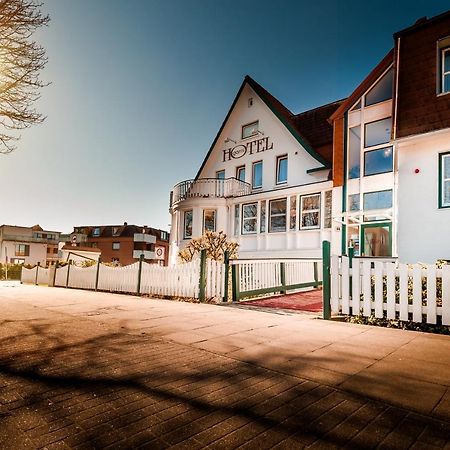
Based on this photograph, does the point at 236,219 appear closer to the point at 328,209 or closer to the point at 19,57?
the point at 328,209

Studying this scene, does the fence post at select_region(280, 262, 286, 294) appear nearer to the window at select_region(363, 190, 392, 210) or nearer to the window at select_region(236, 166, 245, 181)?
the window at select_region(363, 190, 392, 210)

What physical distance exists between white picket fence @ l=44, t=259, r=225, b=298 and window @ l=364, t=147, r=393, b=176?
8778mm

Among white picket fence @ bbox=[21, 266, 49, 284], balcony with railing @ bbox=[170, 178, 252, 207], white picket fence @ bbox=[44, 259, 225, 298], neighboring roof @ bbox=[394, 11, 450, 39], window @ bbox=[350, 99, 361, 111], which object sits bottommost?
white picket fence @ bbox=[21, 266, 49, 284]

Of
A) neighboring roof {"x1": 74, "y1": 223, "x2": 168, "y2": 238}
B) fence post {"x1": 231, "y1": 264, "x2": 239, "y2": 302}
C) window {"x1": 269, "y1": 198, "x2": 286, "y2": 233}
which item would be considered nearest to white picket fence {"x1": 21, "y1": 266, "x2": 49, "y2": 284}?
window {"x1": 269, "y1": 198, "x2": 286, "y2": 233}

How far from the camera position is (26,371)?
2.87 m

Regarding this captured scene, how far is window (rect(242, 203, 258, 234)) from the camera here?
19.1m

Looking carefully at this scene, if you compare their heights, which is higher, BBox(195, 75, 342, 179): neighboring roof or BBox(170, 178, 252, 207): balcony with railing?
BBox(195, 75, 342, 179): neighboring roof

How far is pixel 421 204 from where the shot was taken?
1075 centimetres

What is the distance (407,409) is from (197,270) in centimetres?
774

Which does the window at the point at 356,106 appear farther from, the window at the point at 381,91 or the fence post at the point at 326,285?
the fence post at the point at 326,285

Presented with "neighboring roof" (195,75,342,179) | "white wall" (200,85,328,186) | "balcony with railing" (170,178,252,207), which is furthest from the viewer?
"balcony with railing" (170,178,252,207)

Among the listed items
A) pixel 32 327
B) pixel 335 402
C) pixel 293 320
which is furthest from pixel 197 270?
pixel 335 402

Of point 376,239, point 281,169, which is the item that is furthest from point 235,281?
point 281,169

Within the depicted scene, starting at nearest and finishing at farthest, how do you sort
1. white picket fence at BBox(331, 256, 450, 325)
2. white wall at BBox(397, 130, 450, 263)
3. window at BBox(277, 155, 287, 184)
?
white picket fence at BBox(331, 256, 450, 325), white wall at BBox(397, 130, 450, 263), window at BBox(277, 155, 287, 184)
